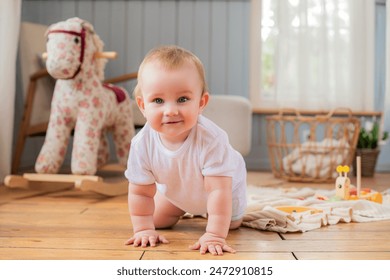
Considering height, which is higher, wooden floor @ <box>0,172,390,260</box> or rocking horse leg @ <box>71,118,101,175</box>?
rocking horse leg @ <box>71,118,101,175</box>

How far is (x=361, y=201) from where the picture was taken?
125cm

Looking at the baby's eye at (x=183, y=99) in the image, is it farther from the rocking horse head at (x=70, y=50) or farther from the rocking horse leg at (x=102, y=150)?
the rocking horse leg at (x=102, y=150)

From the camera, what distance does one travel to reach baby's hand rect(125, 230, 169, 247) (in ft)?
2.88

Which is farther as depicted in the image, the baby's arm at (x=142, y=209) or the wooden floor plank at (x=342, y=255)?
the baby's arm at (x=142, y=209)

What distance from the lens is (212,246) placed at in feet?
2.72

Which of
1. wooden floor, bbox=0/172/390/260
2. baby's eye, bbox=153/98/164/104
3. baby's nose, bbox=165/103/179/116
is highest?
baby's eye, bbox=153/98/164/104

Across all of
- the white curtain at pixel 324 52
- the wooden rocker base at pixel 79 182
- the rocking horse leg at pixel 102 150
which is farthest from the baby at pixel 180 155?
the white curtain at pixel 324 52

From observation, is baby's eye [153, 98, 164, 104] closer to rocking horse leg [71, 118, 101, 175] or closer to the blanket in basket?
the blanket in basket

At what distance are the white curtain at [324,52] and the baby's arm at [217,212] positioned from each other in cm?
194

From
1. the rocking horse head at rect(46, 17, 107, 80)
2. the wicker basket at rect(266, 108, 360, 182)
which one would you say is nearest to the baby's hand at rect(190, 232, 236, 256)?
the rocking horse head at rect(46, 17, 107, 80)

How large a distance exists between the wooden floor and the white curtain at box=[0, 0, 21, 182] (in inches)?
21.3

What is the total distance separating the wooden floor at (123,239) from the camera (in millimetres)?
813

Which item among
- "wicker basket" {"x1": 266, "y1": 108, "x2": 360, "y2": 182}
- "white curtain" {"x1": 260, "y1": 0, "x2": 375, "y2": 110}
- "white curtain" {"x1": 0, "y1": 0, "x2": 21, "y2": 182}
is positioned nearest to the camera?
"white curtain" {"x1": 0, "y1": 0, "x2": 21, "y2": 182}
